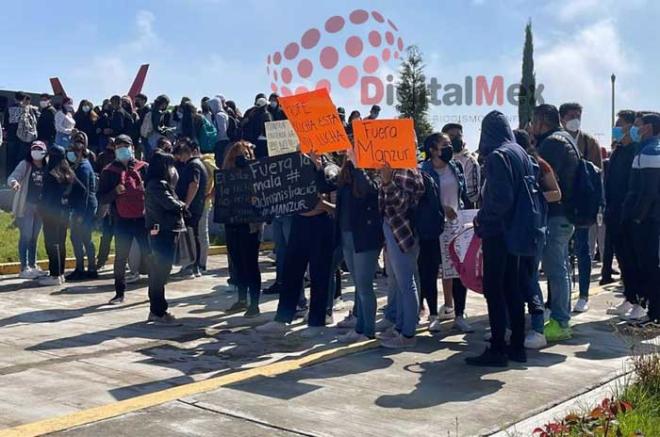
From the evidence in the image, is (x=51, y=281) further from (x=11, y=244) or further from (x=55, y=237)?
(x=11, y=244)

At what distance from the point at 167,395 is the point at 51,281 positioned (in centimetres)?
640

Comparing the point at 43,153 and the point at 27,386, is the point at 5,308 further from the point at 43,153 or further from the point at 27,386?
the point at 27,386

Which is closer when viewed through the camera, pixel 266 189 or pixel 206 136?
pixel 266 189

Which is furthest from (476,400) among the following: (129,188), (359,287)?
(129,188)

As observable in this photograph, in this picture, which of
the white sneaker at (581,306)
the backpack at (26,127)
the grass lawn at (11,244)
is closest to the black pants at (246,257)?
the white sneaker at (581,306)

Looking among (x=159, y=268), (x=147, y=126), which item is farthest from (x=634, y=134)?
(x=147, y=126)

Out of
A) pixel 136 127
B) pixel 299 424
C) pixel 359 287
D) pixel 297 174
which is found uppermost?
pixel 136 127

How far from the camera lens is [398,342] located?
7.61 metres

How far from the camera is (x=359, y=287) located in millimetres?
7848

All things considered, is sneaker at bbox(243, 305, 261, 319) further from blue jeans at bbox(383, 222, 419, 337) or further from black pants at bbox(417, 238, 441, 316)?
blue jeans at bbox(383, 222, 419, 337)

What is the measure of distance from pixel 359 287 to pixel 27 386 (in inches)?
115

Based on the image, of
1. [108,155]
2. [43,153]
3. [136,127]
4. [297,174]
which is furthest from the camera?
[136,127]

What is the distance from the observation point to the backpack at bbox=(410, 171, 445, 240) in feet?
25.8

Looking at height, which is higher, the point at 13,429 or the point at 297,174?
the point at 297,174
